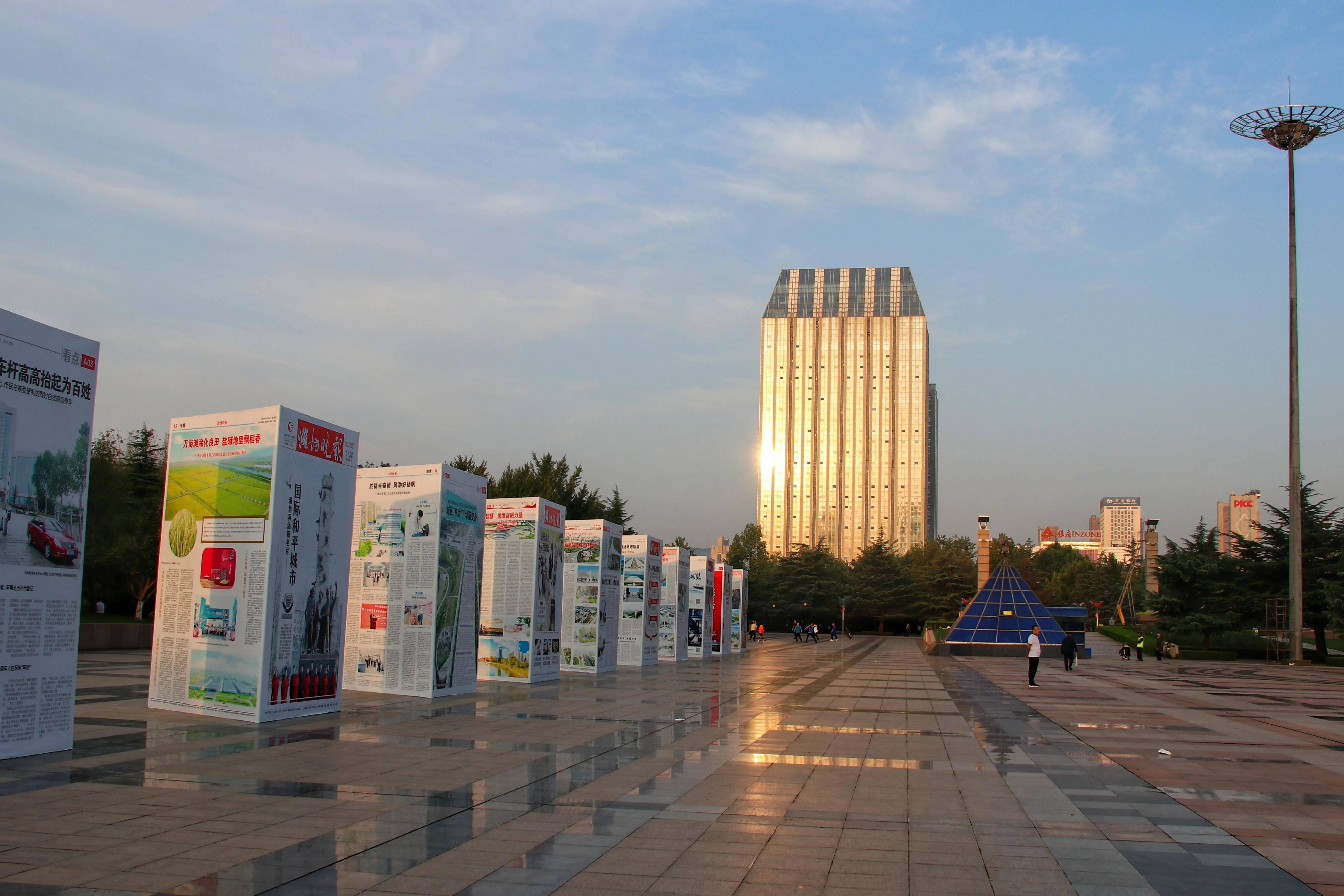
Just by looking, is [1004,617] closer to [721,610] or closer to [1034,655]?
[721,610]

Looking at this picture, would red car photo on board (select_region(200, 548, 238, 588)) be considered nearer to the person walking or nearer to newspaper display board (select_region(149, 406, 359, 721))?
newspaper display board (select_region(149, 406, 359, 721))

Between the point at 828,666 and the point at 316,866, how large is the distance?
28.9 meters

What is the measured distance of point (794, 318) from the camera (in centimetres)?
16362

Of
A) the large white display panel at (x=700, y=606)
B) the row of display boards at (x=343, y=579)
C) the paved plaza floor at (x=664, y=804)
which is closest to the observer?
the paved plaza floor at (x=664, y=804)

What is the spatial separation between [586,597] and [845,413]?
138650mm

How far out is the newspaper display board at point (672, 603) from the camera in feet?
115

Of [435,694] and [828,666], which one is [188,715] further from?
[828,666]

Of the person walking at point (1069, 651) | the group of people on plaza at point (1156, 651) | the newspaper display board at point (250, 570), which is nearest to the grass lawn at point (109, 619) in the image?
the newspaper display board at point (250, 570)

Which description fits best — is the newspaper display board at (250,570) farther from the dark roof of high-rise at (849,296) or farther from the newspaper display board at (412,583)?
the dark roof of high-rise at (849,296)

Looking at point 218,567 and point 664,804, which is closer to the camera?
point 664,804

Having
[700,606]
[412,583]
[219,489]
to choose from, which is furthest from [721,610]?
[219,489]

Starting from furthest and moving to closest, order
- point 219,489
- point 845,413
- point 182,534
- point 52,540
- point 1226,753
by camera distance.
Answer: point 845,413
point 182,534
point 219,489
point 1226,753
point 52,540

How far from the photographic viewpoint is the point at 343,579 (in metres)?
15.2

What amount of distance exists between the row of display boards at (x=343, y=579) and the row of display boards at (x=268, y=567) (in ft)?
0.11
